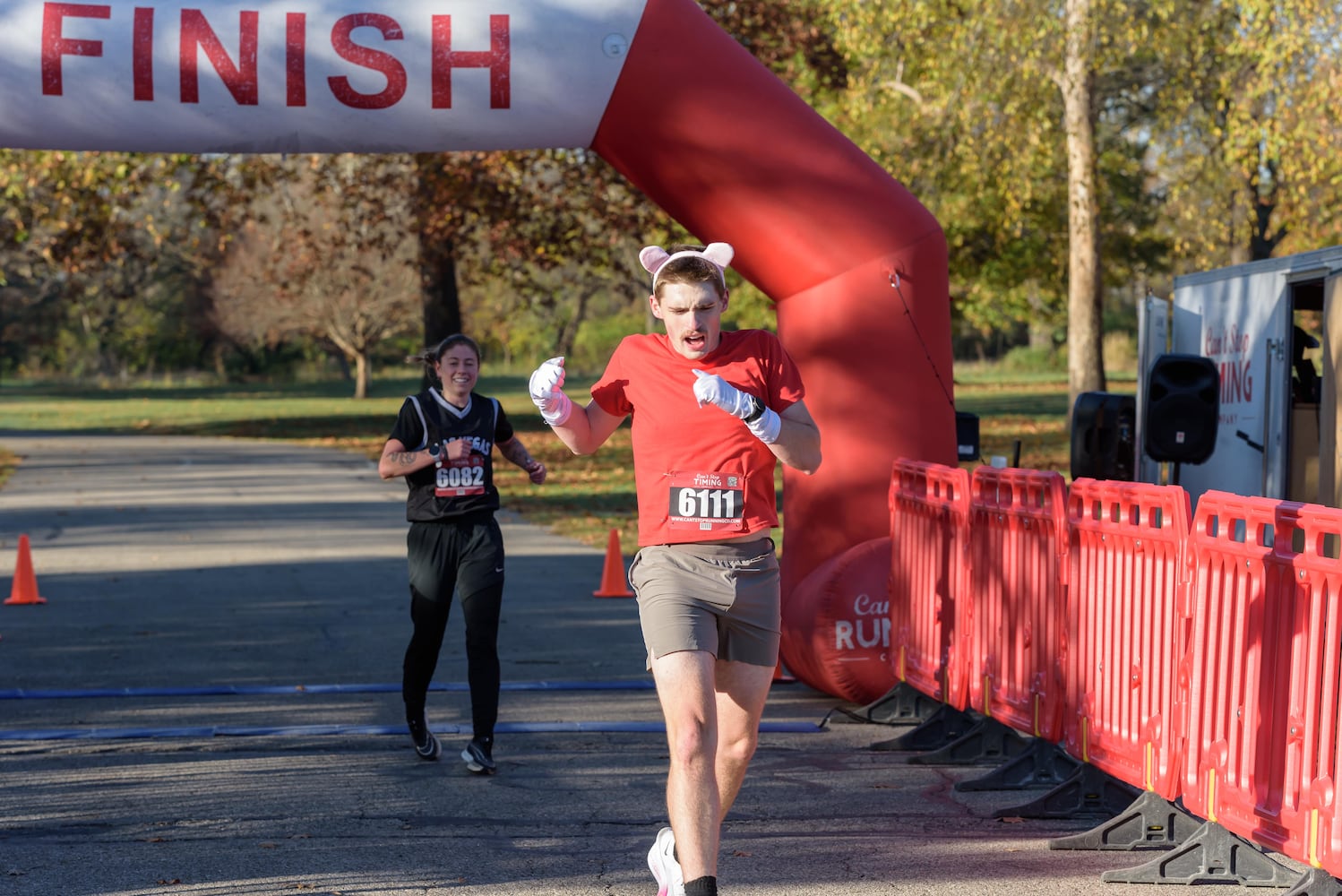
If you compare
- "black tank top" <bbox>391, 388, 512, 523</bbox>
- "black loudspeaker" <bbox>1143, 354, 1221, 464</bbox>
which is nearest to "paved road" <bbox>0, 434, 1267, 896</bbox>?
"black tank top" <bbox>391, 388, 512, 523</bbox>

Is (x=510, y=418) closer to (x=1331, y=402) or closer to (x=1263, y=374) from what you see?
(x=1263, y=374)

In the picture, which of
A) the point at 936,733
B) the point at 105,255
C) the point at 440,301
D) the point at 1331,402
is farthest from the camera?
the point at 440,301

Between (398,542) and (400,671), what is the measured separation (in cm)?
671

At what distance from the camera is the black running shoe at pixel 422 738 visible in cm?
729

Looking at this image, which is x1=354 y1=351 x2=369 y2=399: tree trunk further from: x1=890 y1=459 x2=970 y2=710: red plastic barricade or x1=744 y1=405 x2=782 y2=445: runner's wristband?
x1=744 y1=405 x2=782 y2=445: runner's wristband

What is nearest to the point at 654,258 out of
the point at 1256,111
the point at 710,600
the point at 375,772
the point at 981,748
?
the point at 710,600

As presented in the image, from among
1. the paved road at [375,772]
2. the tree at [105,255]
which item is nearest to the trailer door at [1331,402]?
the paved road at [375,772]

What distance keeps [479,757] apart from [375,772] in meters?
0.45

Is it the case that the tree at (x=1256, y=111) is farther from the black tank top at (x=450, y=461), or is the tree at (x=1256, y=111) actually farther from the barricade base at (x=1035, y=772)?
the black tank top at (x=450, y=461)

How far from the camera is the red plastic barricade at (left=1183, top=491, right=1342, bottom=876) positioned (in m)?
4.73

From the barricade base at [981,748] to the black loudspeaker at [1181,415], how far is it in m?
3.41

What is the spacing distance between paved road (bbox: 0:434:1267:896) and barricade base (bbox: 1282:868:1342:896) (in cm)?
81

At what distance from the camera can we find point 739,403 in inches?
188

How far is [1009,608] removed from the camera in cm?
706
